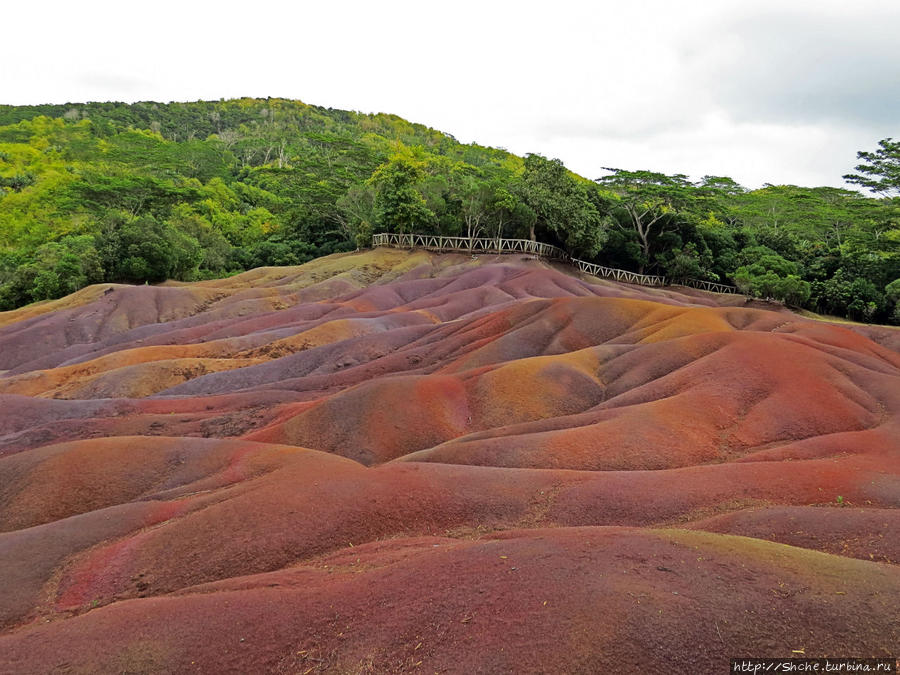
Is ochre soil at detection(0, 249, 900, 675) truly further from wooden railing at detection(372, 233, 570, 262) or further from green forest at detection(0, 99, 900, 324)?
wooden railing at detection(372, 233, 570, 262)

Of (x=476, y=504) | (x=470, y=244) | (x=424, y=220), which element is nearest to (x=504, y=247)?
(x=470, y=244)

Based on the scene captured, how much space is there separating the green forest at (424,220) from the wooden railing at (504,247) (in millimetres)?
1578

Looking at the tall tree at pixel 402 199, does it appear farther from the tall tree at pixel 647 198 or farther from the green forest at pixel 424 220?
the tall tree at pixel 647 198

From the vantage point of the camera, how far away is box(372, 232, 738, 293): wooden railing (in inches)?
2753

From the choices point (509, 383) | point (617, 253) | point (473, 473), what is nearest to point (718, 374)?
point (509, 383)

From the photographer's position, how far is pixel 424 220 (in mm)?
70125

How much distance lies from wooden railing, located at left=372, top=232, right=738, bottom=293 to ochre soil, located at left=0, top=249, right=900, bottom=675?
32.6 metres

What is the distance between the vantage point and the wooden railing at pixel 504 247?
69.9 m

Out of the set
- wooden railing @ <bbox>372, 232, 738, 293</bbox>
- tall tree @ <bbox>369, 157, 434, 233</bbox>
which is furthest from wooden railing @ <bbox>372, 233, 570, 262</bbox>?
tall tree @ <bbox>369, 157, 434, 233</bbox>

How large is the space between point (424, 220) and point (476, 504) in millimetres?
57938

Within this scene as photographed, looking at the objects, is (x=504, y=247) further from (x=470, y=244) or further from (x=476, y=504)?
(x=476, y=504)

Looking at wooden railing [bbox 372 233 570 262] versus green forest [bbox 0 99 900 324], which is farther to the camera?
wooden railing [bbox 372 233 570 262]

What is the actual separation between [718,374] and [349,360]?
2277 cm

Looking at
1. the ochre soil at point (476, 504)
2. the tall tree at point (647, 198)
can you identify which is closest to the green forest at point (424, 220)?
the tall tree at point (647, 198)
